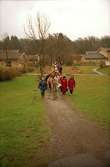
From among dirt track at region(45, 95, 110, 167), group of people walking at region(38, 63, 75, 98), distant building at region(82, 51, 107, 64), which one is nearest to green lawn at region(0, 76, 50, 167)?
dirt track at region(45, 95, 110, 167)

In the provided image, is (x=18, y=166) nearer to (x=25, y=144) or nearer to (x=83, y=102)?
(x=25, y=144)

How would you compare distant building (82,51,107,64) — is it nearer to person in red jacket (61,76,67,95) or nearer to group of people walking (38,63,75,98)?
group of people walking (38,63,75,98)

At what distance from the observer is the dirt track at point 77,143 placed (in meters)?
7.54

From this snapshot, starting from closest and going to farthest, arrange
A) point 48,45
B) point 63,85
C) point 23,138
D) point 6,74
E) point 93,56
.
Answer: point 23,138
point 63,85
point 6,74
point 48,45
point 93,56

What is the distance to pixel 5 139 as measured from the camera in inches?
Answer: 388

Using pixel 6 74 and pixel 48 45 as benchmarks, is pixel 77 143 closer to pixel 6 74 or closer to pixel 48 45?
pixel 6 74

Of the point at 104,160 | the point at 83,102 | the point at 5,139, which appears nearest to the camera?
the point at 104,160

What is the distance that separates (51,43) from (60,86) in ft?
86.7

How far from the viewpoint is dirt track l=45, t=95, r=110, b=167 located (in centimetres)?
754

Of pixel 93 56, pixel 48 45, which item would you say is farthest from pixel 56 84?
pixel 93 56

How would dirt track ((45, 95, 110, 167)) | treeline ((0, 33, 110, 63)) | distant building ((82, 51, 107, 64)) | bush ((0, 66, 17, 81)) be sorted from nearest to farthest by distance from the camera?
dirt track ((45, 95, 110, 167)), bush ((0, 66, 17, 81)), treeline ((0, 33, 110, 63)), distant building ((82, 51, 107, 64))

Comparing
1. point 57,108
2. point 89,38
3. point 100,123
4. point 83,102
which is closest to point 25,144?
point 100,123

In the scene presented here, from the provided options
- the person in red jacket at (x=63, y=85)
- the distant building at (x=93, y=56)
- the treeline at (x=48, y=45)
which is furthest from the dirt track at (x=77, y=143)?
the distant building at (x=93, y=56)

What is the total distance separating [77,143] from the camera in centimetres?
888
